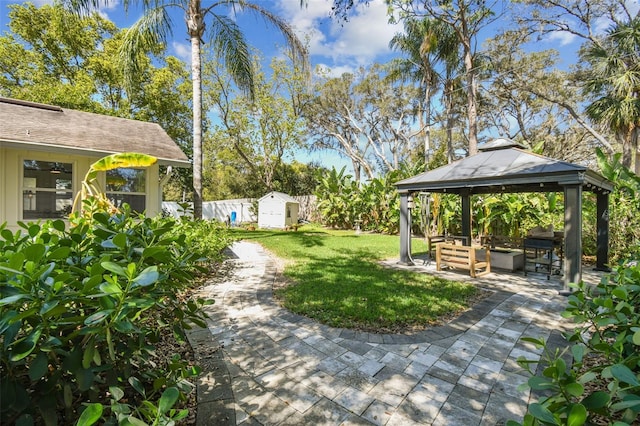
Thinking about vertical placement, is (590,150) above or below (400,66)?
below

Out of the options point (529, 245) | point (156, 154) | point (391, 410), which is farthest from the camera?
point (156, 154)

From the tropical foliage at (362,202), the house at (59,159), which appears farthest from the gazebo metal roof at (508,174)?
the house at (59,159)

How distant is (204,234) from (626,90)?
16.0 meters

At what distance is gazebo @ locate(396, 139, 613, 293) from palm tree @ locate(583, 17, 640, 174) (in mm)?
7430

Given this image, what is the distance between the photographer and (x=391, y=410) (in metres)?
2.28

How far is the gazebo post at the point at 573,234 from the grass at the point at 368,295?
1669 mm

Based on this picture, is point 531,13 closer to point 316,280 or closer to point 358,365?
point 316,280

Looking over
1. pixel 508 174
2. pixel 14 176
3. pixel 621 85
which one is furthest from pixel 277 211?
pixel 621 85

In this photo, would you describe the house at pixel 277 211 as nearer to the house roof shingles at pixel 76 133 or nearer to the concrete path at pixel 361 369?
the house roof shingles at pixel 76 133

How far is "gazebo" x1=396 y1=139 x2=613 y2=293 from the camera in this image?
209 inches

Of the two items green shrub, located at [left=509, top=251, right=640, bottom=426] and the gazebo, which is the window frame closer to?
the gazebo

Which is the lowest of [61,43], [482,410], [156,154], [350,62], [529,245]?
[482,410]

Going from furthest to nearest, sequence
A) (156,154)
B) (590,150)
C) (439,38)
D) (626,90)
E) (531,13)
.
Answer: (590,150) → (439,38) → (531,13) → (626,90) → (156,154)

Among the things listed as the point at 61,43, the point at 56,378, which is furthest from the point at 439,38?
the point at 61,43
